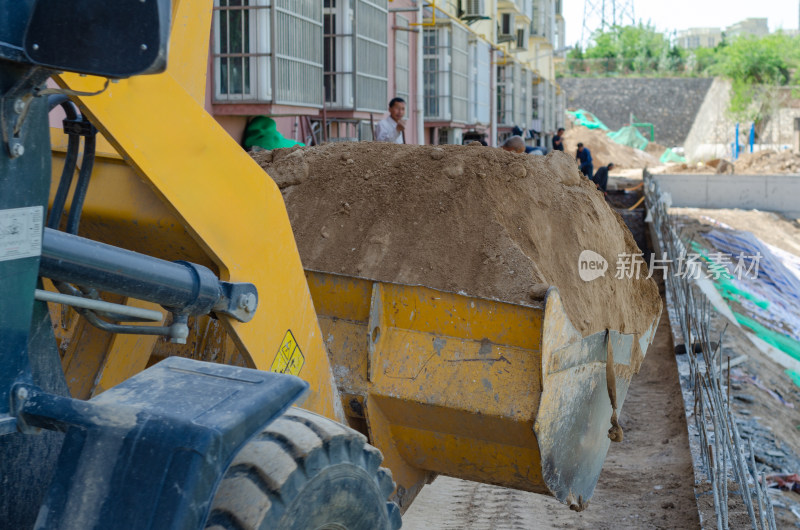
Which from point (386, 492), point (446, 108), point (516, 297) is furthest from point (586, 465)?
point (446, 108)

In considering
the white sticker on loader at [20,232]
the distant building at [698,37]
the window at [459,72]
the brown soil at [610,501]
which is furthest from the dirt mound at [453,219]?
the distant building at [698,37]

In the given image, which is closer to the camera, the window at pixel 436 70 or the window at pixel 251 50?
the window at pixel 251 50

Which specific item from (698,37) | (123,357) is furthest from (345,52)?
(698,37)

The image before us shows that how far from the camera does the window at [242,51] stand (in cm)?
911

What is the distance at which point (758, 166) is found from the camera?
3047 centimetres

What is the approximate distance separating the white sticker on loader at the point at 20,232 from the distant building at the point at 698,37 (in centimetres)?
11481

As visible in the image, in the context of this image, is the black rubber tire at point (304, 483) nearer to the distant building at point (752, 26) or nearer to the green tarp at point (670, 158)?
the green tarp at point (670, 158)

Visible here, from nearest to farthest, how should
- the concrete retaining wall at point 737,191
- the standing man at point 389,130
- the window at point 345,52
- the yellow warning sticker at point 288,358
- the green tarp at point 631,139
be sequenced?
the yellow warning sticker at point 288,358 < the standing man at point 389,130 < the window at point 345,52 < the concrete retaining wall at point 737,191 < the green tarp at point 631,139

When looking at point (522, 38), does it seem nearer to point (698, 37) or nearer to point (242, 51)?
point (242, 51)

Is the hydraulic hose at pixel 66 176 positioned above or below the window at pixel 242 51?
below

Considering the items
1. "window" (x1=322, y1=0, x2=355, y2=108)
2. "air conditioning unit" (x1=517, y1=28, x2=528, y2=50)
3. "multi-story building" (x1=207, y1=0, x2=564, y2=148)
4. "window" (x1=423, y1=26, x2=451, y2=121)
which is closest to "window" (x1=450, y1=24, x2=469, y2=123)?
"multi-story building" (x1=207, y1=0, x2=564, y2=148)

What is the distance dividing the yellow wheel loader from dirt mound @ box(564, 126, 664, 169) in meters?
35.7

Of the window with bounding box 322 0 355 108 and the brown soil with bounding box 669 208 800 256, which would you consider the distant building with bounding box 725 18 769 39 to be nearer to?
the brown soil with bounding box 669 208 800 256

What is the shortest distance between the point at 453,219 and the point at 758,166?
2934 cm
